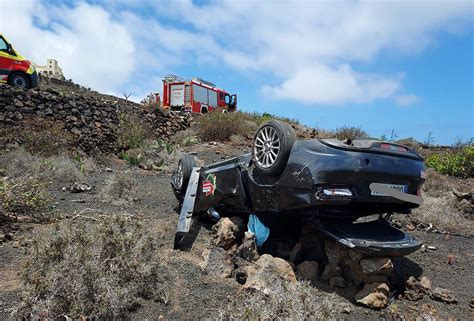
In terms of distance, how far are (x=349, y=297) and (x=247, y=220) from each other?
152 centimetres

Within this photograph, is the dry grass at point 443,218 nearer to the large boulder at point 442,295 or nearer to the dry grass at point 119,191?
the large boulder at point 442,295

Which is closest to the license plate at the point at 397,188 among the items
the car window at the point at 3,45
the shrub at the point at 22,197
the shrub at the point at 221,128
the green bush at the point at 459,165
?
the shrub at the point at 22,197

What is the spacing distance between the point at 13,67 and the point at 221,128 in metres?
7.35

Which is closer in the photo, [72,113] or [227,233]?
[227,233]

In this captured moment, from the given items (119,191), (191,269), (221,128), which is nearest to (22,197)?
(119,191)

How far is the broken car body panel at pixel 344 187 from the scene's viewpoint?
11.3ft

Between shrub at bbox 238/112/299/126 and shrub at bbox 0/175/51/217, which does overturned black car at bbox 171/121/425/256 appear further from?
shrub at bbox 238/112/299/126

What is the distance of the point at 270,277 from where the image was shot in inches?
127

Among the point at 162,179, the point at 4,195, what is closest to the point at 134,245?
the point at 4,195

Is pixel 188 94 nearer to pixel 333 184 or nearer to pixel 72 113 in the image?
pixel 72 113

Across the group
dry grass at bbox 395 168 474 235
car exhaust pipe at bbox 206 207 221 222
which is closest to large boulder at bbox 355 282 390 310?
car exhaust pipe at bbox 206 207 221 222

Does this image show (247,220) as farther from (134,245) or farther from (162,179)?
(162,179)

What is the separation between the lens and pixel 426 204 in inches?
266

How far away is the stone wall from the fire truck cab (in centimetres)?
138
